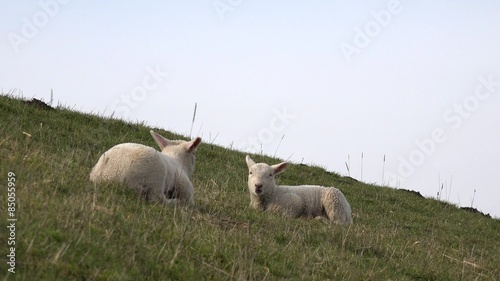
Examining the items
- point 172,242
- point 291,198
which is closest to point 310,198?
point 291,198

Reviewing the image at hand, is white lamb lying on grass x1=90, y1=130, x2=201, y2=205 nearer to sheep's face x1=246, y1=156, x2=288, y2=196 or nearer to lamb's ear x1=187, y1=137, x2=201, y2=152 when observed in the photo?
lamb's ear x1=187, y1=137, x2=201, y2=152

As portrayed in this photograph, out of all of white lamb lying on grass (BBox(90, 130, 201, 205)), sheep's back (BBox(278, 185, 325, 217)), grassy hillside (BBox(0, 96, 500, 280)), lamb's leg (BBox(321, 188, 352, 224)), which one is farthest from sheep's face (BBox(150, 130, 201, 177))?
lamb's leg (BBox(321, 188, 352, 224))

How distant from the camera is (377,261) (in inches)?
371

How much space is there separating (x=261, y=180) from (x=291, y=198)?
89 centimetres

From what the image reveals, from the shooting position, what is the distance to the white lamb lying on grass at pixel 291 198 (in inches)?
522

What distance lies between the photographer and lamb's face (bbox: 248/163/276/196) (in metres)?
13.1

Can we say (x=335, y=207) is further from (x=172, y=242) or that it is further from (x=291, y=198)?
(x=172, y=242)

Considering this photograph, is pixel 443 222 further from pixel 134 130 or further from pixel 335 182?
pixel 134 130

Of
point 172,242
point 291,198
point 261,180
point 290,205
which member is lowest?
point 172,242

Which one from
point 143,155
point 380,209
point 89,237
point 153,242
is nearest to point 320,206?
point 380,209

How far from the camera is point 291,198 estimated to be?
45.1 ft

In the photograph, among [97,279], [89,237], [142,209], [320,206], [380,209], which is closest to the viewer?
[97,279]

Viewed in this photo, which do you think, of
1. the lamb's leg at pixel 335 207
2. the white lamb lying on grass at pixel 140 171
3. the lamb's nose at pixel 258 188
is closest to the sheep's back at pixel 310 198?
the lamb's leg at pixel 335 207

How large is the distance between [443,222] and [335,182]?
3.20m
